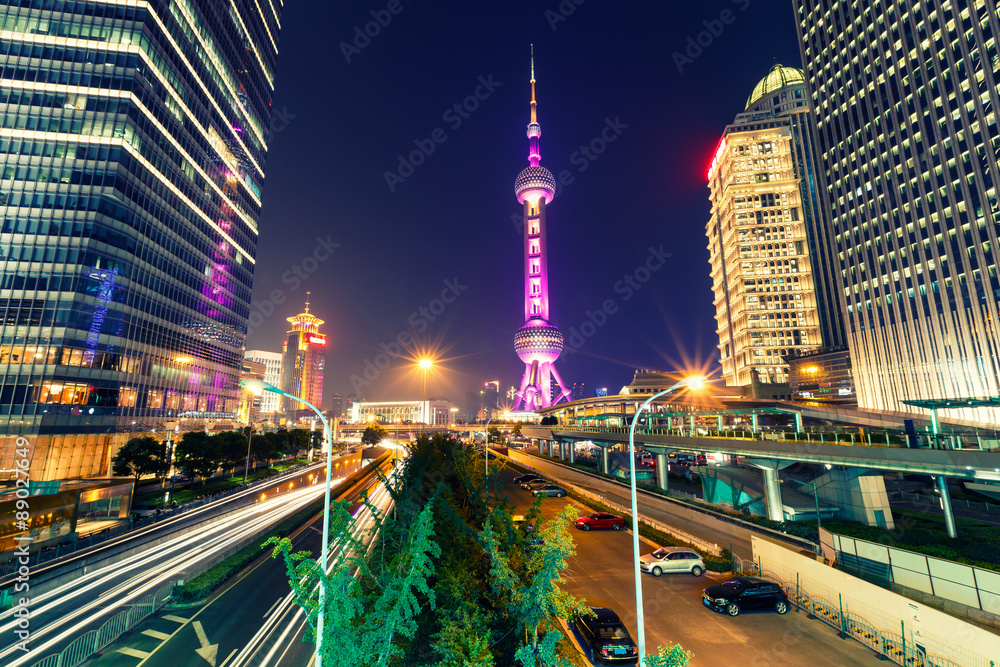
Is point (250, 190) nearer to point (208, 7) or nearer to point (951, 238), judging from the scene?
point (208, 7)

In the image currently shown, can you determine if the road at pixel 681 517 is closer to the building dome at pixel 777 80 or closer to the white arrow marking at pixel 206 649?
the white arrow marking at pixel 206 649

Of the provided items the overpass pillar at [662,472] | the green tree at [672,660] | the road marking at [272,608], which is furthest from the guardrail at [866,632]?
the overpass pillar at [662,472]

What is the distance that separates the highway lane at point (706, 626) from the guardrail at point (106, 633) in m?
18.5

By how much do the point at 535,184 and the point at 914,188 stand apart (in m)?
127

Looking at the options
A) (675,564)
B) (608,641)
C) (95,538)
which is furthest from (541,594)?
(95,538)

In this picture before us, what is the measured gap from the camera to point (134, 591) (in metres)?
21.4

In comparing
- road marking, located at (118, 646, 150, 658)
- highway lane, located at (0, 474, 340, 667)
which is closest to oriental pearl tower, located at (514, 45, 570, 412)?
highway lane, located at (0, 474, 340, 667)

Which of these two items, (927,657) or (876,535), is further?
(876,535)

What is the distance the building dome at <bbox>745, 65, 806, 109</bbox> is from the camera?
140 meters

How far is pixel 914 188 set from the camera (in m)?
70.0

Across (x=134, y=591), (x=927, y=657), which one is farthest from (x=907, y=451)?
(x=134, y=591)

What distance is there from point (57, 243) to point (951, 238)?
11704 cm

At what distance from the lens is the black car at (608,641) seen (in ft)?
50.8

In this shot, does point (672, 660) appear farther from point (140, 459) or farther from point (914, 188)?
point (914, 188)
